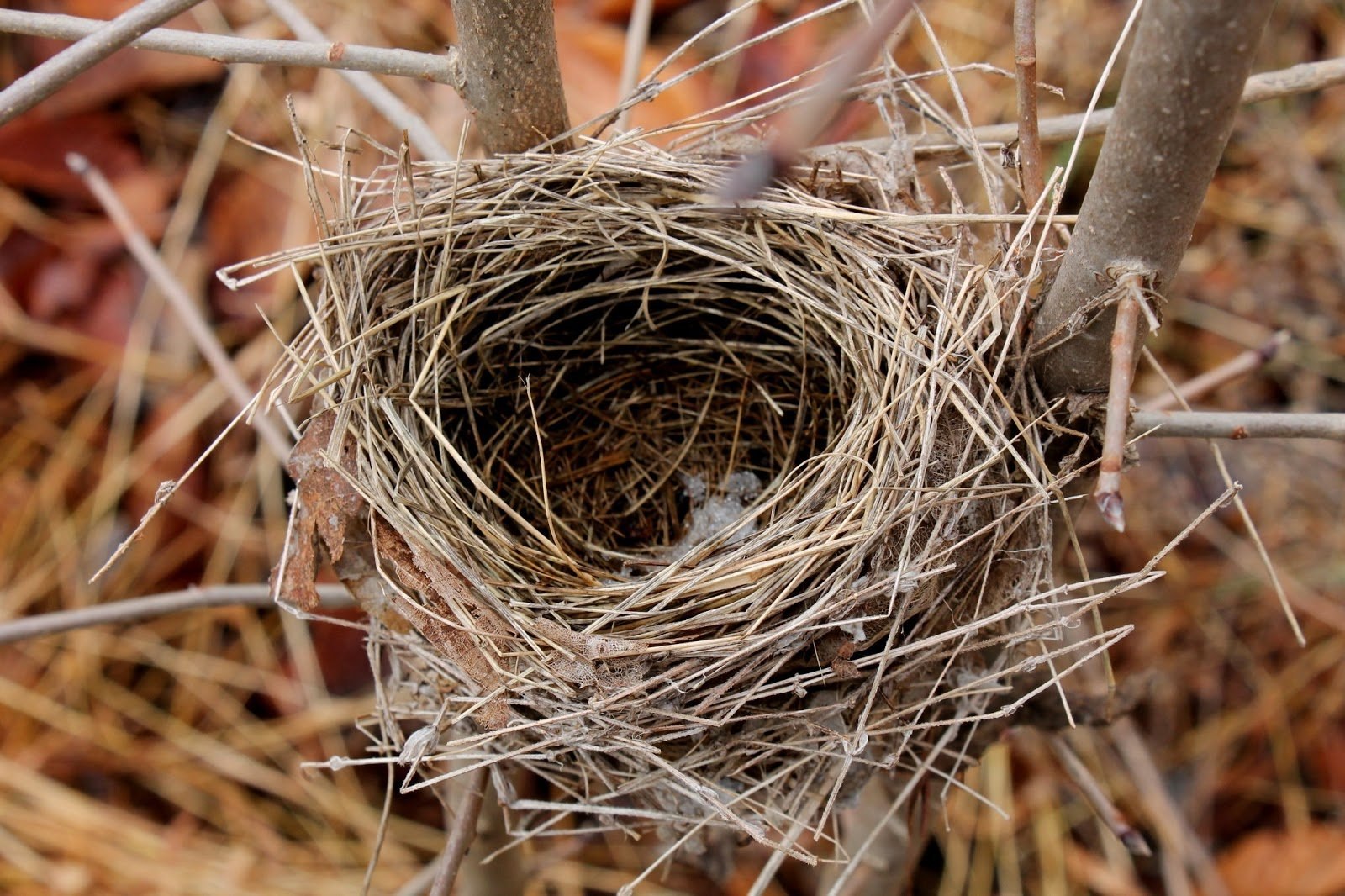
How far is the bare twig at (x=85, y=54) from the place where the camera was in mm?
679

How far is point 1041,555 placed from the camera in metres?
0.92

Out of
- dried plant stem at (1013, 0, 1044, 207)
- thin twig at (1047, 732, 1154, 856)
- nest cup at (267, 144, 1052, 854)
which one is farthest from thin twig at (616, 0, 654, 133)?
thin twig at (1047, 732, 1154, 856)

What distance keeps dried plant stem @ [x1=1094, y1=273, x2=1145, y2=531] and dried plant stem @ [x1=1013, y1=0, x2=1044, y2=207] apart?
19 centimetres

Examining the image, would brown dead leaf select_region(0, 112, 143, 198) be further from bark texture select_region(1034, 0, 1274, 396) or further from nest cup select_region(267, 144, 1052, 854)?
bark texture select_region(1034, 0, 1274, 396)

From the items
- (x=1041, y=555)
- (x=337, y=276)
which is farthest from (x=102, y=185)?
(x=1041, y=555)

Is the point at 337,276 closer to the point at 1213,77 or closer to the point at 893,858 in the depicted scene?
the point at 1213,77

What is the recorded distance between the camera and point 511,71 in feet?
3.25

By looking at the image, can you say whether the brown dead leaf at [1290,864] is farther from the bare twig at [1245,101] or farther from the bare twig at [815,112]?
the bare twig at [815,112]

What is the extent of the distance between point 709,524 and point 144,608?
642mm

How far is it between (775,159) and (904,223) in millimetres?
695

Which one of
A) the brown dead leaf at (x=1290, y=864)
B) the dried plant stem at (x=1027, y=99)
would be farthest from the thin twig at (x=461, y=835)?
the brown dead leaf at (x=1290, y=864)

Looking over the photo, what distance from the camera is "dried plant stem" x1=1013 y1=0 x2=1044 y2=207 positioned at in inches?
33.9

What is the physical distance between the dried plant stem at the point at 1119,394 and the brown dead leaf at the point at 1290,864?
62.6 inches

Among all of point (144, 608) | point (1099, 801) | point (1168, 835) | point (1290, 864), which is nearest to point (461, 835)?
point (144, 608)
